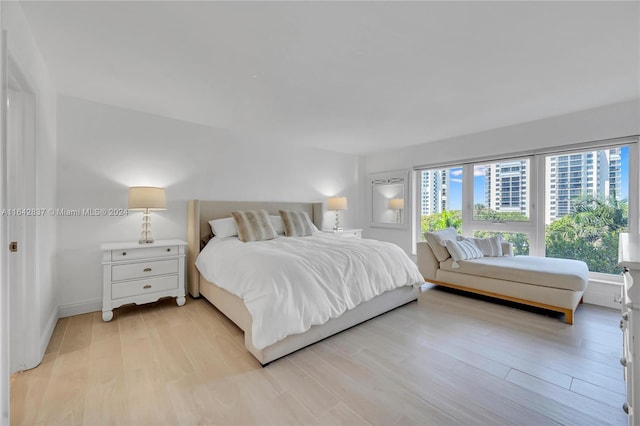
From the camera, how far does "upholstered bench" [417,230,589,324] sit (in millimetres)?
2578

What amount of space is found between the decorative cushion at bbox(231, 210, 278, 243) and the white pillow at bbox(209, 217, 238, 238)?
0.13 meters

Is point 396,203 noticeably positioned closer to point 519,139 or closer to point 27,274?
point 519,139

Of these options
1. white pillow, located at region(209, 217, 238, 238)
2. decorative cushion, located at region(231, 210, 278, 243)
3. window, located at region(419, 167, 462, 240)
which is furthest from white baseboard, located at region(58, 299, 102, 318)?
window, located at region(419, 167, 462, 240)

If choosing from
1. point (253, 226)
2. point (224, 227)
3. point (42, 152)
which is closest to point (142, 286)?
point (224, 227)

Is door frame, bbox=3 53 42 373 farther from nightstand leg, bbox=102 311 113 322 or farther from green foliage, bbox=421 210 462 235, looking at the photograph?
green foliage, bbox=421 210 462 235

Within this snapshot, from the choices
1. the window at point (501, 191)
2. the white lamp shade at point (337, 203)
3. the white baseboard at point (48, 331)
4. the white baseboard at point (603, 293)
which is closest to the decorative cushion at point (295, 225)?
the white lamp shade at point (337, 203)

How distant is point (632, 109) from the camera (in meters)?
2.82

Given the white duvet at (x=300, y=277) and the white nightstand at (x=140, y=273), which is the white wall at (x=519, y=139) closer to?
the white duvet at (x=300, y=277)

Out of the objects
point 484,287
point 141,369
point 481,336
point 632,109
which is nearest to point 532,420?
point 481,336

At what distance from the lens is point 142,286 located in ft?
8.90

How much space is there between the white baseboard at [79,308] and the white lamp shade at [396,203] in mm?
4565

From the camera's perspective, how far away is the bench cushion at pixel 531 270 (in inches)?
102

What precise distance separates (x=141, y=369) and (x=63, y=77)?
2.53 m

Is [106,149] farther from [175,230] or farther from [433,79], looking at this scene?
[433,79]
